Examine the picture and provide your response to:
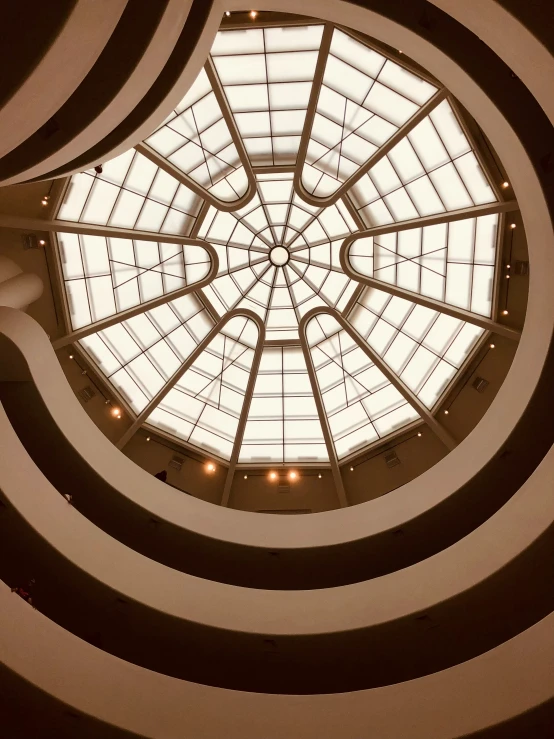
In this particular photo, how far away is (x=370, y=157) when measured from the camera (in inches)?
651

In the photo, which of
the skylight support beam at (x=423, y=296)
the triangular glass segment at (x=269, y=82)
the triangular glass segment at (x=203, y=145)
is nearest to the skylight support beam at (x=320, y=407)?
the skylight support beam at (x=423, y=296)

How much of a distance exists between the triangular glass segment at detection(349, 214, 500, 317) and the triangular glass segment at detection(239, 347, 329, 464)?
476 centimetres

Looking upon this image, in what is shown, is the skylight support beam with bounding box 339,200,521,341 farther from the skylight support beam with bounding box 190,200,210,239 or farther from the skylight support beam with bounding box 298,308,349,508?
the skylight support beam with bounding box 190,200,210,239

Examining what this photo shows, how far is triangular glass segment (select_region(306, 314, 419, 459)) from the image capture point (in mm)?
19891

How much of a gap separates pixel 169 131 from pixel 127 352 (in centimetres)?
789

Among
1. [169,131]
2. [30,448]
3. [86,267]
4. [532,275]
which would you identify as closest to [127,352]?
[86,267]

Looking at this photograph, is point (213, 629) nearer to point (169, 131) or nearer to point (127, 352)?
point (127, 352)

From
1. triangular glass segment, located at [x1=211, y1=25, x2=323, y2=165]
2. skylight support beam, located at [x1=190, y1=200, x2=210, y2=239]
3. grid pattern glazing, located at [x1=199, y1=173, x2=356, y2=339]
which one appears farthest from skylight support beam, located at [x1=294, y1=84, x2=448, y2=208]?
skylight support beam, located at [x1=190, y1=200, x2=210, y2=239]

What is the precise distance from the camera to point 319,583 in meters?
17.6

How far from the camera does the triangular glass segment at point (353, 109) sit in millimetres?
14570

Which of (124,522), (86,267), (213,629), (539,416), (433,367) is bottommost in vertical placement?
(213,629)

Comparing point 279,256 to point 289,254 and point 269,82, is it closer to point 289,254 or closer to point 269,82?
point 289,254

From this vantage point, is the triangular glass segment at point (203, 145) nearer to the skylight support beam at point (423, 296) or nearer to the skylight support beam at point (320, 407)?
the skylight support beam at point (423, 296)

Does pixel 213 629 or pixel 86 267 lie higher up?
pixel 86 267
